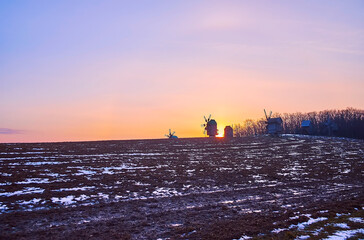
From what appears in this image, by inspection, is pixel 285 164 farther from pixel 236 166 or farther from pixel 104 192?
pixel 104 192

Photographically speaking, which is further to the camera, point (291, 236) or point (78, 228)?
point (78, 228)

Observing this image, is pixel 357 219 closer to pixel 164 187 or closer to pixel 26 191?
pixel 164 187

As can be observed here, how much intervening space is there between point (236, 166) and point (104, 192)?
14.9m

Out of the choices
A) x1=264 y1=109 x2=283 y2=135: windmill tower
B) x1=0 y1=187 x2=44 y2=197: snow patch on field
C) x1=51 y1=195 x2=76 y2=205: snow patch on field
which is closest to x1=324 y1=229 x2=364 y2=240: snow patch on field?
x1=51 y1=195 x2=76 y2=205: snow patch on field

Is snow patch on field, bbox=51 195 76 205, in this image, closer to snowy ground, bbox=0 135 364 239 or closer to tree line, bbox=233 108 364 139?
snowy ground, bbox=0 135 364 239

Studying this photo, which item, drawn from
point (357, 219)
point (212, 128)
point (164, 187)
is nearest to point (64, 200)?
point (164, 187)

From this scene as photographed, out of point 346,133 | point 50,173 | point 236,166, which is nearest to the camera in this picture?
point 50,173

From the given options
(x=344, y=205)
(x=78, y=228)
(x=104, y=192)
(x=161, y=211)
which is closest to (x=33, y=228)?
(x=78, y=228)

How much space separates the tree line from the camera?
99250mm

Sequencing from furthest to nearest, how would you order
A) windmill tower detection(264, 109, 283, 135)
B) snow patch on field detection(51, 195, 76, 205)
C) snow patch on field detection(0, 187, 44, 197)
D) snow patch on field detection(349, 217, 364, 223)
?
windmill tower detection(264, 109, 283, 135) → snow patch on field detection(0, 187, 44, 197) → snow patch on field detection(51, 195, 76, 205) → snow patch on field detection(349, 217, 364, 223)

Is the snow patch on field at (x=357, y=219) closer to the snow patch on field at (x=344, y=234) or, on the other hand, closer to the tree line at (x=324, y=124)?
the snow patch on field at (x=344, y=234)

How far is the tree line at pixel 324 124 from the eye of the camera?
99.2m

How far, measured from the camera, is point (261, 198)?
16609 mm

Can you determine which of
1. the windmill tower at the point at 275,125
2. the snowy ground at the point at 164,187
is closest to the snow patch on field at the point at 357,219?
the snowy ground at the point at 164,187
